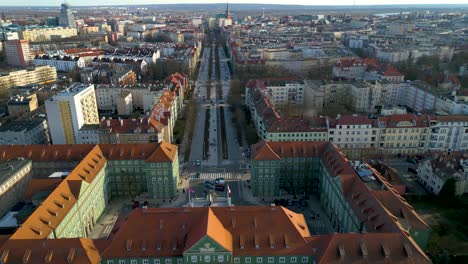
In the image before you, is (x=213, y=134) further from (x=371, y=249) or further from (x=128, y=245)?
(x=371, y=249)

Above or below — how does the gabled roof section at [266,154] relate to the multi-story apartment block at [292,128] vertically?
above

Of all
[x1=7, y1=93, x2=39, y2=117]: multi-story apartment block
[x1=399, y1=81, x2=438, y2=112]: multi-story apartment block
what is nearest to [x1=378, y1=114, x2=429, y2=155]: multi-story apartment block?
[x1=399, y1=81, x2=438, y2=112]: multi-story apartment block

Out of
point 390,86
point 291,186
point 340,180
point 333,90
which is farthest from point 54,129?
point 390,86

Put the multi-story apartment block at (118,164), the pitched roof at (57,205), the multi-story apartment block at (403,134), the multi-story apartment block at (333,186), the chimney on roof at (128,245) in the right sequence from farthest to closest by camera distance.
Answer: the multi-story apartment block at (403,134) < the multi-story apartment block at (118,164) < the multi-story apartment block at (333,186) < the pitched roof at (57,205) < the chimney on roof at (128,245)

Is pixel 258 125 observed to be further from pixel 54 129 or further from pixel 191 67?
pixel 191 67

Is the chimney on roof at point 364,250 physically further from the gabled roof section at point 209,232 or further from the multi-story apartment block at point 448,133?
the multi-story apartment block at point 448,133

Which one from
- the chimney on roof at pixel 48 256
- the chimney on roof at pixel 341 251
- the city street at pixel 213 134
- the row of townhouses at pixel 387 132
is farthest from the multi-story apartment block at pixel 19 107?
the chimney on roof at pixel 341 251

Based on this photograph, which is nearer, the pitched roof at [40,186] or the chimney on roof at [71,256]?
the chimney on roof at [71,256]
